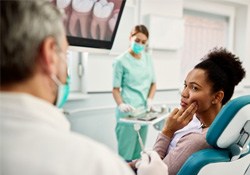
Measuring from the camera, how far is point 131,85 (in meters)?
2.59

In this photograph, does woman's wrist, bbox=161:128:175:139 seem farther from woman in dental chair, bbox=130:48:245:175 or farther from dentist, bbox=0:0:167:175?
dentist, bbox=0:0:167:175

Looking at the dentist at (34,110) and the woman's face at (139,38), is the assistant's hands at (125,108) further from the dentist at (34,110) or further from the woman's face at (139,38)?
the dentist at (34,110)

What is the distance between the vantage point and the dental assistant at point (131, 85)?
2545 millimetres

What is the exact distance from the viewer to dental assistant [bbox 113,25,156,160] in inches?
100

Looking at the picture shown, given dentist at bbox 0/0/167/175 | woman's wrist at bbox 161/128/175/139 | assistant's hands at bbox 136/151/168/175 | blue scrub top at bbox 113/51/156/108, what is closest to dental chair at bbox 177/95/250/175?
assistant's hands at bbox 136/151/168/175

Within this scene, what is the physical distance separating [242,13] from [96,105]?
8.49ft

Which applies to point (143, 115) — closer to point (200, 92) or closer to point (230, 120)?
point (200, 92)

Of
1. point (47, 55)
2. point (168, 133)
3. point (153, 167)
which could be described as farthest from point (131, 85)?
point (47, 55)

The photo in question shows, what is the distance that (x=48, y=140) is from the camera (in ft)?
1.78

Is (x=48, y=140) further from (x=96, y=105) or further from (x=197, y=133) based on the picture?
(x=96, y=105)

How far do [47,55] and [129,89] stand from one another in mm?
2032

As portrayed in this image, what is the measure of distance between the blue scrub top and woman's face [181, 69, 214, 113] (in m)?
1.16

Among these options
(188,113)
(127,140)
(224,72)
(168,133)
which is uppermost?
(224,72)

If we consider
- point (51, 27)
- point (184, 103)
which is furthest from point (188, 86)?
point (51, 27)
